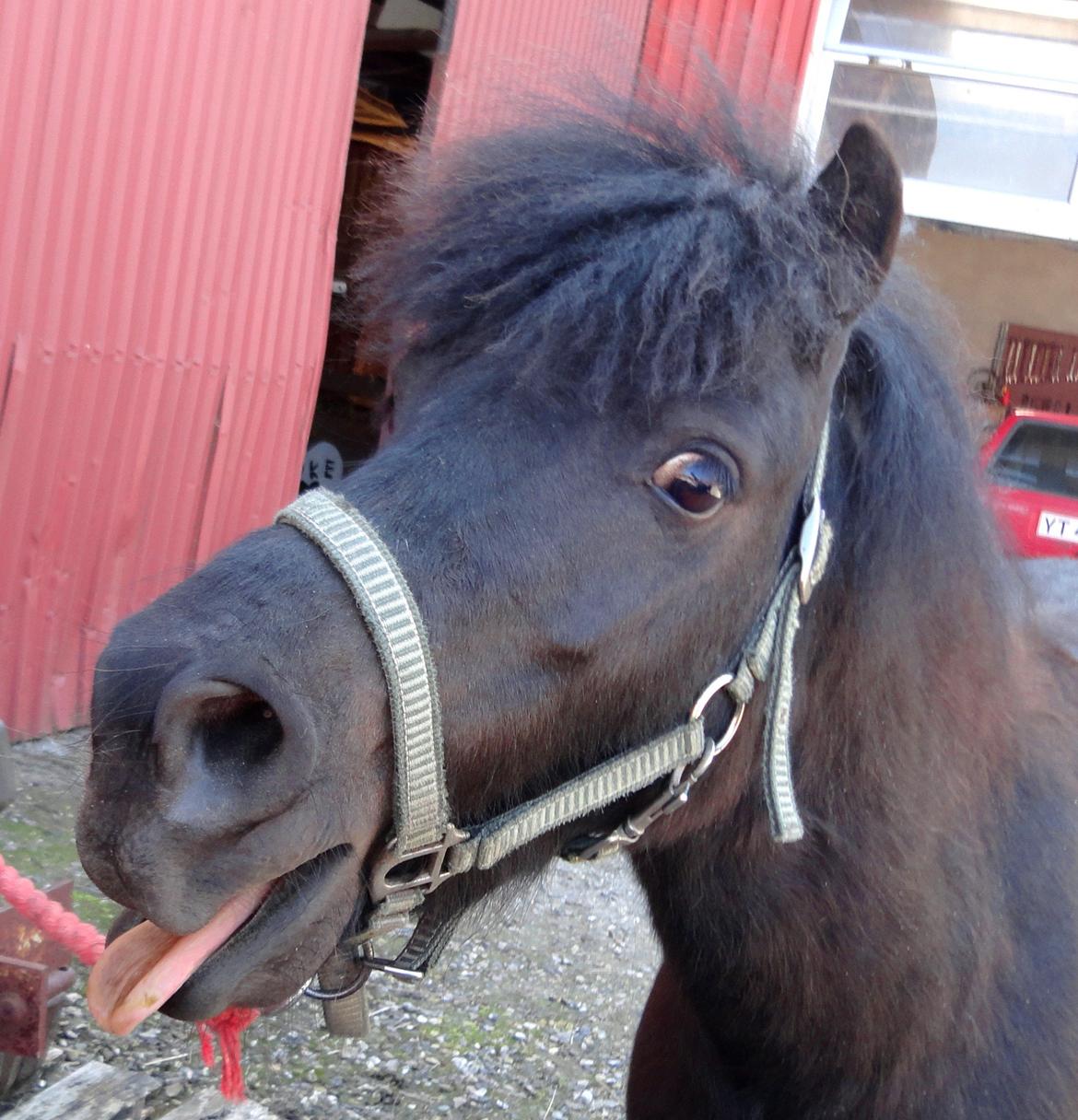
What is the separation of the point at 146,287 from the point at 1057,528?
24.0ft

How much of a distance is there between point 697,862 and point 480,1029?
81.7 inches

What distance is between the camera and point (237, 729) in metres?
1.26

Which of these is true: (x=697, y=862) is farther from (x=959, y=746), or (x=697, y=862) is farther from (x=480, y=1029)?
(x=480, y=1029)

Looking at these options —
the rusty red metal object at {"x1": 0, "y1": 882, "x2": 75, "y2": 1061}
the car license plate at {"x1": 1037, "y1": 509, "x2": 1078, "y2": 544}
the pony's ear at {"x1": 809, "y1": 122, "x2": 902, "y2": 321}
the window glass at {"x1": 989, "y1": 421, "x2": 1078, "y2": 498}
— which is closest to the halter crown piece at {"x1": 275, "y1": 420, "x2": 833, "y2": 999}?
the pony's ear at {"x1": 809, "y1": 122, "x2": 902, "y2": 321}

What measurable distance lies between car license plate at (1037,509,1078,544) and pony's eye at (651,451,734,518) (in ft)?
27.6

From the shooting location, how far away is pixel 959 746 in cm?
176

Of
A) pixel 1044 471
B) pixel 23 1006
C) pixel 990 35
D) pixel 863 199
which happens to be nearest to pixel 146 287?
pixel 23 1006

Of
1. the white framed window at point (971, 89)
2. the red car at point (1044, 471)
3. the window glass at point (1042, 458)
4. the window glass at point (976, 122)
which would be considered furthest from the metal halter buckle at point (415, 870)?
the window glass at point (1042, 458)

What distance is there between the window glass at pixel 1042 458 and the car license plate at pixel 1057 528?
60 cm

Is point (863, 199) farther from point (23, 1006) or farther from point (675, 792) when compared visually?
point (23, 1006)

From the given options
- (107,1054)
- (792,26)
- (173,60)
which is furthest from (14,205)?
(792,26)

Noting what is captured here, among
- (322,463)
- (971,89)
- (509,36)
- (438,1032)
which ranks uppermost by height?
(971,89)

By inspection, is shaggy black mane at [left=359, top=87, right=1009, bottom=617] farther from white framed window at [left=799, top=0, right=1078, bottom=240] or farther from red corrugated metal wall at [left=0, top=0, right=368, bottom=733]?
white framed window at [left=799, top=0, right=1078, bottom=240]

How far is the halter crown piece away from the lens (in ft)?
4.36
